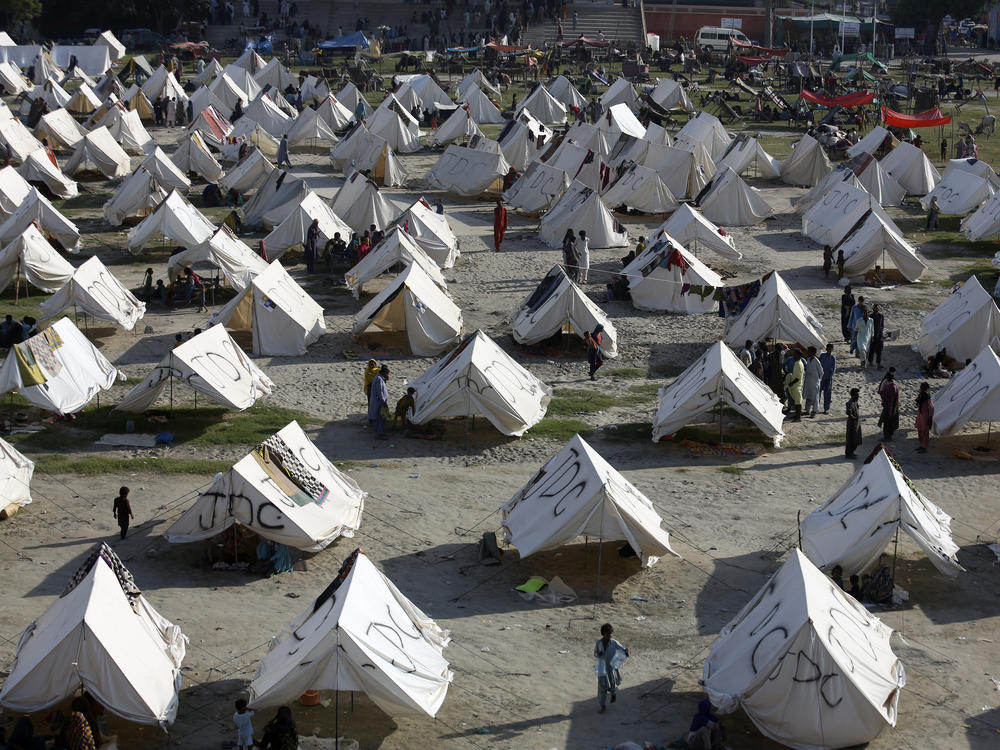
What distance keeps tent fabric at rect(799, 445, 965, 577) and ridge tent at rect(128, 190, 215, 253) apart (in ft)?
63.1

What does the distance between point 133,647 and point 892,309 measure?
2118cm

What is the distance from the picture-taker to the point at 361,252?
33.1 metres

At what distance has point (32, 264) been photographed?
101 ft

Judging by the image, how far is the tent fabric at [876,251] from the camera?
32.6 m

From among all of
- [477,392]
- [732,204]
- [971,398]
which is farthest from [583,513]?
[732,204]

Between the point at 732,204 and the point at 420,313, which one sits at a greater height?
the point at 420,313

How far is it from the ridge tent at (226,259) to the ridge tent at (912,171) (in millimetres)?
21542

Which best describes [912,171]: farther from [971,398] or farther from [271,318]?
[271,318]

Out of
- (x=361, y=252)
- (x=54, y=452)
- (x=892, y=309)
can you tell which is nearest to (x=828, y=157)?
(x=892, y=309)

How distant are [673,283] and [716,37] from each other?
54117mm

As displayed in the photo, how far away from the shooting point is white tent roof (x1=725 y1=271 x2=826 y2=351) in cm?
2673

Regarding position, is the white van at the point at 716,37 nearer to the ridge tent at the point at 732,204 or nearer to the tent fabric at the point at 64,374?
the ridge tent at the point at 732,204

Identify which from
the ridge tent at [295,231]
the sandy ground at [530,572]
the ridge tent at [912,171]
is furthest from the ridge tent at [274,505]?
the ridge tent at [912,171]

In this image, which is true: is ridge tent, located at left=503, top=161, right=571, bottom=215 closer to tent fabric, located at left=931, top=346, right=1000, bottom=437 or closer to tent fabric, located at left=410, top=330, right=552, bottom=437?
tent fabric, located at left=410, top=330, right=552, bottom=437
